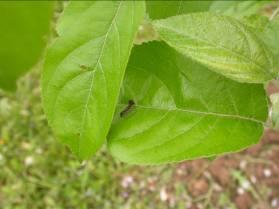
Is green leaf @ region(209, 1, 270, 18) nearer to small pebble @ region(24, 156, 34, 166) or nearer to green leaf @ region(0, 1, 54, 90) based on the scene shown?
green leaf @ region(0, 1, 54, 90)

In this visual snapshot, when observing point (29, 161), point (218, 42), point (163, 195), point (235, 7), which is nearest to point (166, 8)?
point (218, 42)

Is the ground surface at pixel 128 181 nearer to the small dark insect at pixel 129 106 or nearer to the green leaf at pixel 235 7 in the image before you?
the green leaf at pixel 235 7

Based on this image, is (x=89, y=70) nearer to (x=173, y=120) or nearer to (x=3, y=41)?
(x=173, y=120)

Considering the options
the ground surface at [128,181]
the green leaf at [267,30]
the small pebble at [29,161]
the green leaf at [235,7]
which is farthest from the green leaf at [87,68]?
the small pebble at [29,161]

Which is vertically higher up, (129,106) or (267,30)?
(267,30)

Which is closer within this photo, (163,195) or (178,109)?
(178,109)

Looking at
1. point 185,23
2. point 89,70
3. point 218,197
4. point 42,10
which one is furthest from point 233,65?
point 218,197

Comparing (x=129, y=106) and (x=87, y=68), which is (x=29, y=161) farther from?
(x=87, y=68)
